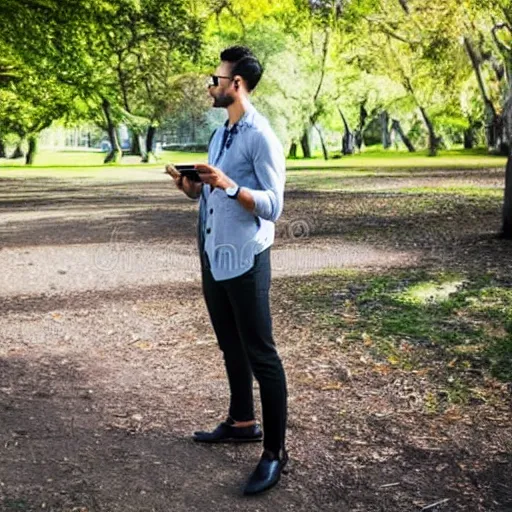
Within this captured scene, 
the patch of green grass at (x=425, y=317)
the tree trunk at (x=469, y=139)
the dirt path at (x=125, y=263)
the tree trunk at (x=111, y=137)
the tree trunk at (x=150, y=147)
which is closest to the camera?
the patch of green grass at (x=425, y=317)

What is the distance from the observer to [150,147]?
59.2 m

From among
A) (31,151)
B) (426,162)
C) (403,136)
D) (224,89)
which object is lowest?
(31,151)

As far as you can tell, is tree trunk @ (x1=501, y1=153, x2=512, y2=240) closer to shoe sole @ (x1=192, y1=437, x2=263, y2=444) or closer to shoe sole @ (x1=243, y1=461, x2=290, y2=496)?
shoe sole @ (x1=192, y1=437, x2=263, y2=444)

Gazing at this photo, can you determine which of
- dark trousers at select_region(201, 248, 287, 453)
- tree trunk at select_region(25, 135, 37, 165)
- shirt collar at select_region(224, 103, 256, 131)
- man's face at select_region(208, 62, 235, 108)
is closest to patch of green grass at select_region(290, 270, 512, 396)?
dark trousers at select_region(201, 248, 287, 453)

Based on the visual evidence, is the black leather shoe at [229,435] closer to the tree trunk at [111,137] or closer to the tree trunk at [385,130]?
the tree trunk at [111,137]

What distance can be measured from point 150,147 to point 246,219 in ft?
184

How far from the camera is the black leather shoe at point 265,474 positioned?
4035 millimetres

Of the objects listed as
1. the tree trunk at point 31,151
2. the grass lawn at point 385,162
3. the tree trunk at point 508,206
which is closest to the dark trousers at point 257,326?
the tree trunk at point 508,206

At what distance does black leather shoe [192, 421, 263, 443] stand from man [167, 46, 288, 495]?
0.47 m

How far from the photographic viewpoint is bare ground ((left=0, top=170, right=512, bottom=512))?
408 centimetres

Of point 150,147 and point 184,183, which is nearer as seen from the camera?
point 184,183

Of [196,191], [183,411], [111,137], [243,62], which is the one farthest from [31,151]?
[243,62]

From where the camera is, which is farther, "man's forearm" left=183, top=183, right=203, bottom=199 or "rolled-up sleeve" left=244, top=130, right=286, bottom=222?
"man's forearm" left=183, top=183, right=203, bottom=199

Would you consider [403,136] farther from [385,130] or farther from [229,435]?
[229,435]
